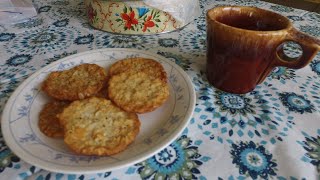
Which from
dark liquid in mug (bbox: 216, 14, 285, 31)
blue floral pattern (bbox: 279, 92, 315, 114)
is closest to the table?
blue floral pattern (bbox: 279, 92, 315, 114)

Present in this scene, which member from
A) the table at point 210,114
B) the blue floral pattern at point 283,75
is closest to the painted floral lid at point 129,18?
the table at point 210,114

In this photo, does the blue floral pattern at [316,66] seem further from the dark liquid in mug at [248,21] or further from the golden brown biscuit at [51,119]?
the golden brown biscuit at [51,119]

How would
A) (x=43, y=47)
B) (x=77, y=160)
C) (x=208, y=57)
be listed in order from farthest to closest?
1. (x=43, y=47)
2. (x=208, y=57)
3. (x=77, y=160)

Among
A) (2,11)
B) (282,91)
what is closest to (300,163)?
(282,91)

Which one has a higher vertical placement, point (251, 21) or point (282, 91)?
point (251, 21)

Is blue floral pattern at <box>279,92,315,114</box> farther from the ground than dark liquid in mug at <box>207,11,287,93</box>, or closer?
closer

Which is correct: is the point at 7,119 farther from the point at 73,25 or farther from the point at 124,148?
the point at 73,25

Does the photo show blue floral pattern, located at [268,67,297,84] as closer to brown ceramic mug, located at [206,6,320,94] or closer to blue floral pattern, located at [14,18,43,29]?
brown ceramic mug, located at [206,6,320,94]
